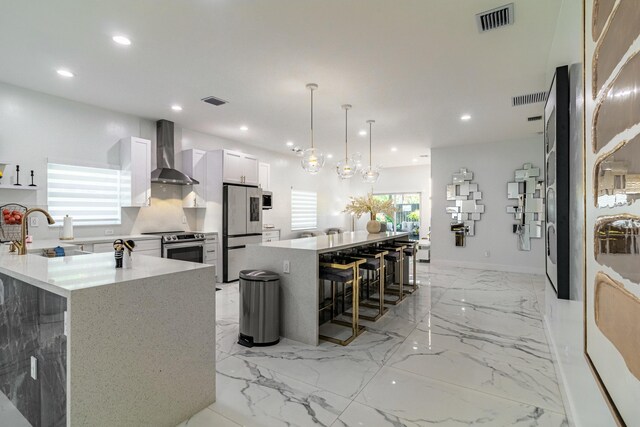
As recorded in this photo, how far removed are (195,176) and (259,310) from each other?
3.74m

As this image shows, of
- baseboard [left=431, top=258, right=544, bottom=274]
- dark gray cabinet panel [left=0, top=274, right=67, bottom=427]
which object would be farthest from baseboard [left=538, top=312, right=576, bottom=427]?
baseboard [left=431, top=258, right=544, bottom=274]

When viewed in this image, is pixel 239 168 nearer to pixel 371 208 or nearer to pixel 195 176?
pixel 195 176

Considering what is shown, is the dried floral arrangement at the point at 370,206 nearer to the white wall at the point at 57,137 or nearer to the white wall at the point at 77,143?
the white wall at the point at 77,143

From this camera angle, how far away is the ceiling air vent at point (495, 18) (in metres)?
2.54

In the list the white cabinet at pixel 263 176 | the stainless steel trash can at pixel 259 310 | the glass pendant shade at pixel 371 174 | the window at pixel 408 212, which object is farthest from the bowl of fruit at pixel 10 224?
the window at pixel 408 212

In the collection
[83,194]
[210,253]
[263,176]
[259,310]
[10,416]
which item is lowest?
[10,416]

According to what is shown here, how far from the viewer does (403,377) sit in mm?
2500

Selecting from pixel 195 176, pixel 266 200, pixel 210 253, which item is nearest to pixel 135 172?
pixel 195 176

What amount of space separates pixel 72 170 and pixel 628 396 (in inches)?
231

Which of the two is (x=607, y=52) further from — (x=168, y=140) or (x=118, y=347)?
(x=168, y=140)

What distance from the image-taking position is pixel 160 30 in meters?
2.83

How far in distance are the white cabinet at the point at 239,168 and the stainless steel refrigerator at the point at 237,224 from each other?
0.17 metres

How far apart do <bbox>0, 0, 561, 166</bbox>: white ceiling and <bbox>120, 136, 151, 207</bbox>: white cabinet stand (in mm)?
545

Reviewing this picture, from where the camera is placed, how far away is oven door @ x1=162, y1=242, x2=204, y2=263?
505 centimetres
